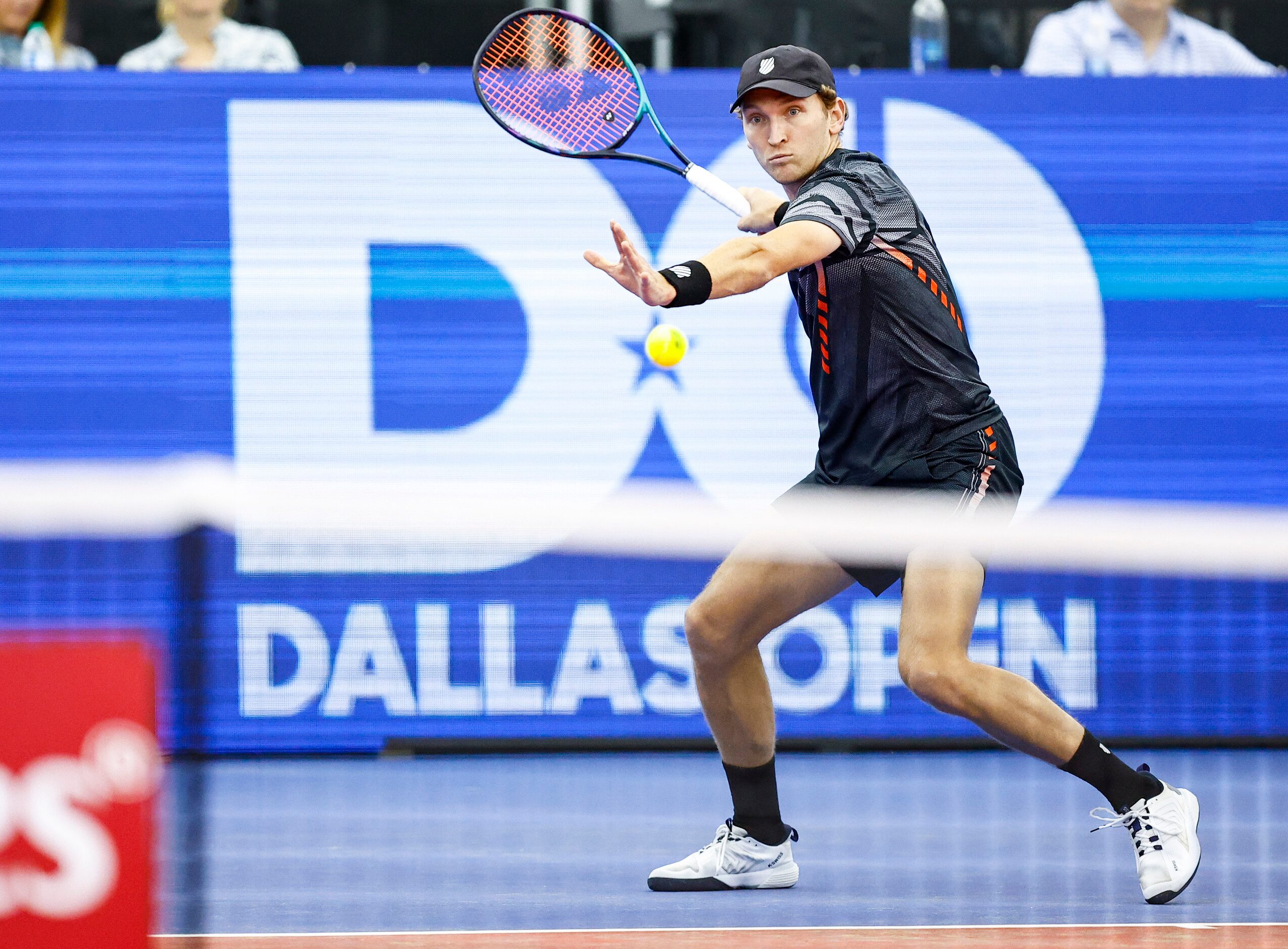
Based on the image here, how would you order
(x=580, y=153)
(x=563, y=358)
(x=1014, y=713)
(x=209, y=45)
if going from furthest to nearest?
(x=209, y=45)
(x=563, y=358)
(x=580, y=153)
(x=1014, y=713)

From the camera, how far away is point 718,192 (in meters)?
4.25

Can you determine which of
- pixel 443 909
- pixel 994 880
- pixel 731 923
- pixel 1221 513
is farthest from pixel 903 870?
pixel 1221 513

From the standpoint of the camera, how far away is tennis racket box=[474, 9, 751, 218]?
4852 millimetres

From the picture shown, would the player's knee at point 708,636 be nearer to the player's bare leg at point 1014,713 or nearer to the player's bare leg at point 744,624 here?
the player's bare leg at point 744,624

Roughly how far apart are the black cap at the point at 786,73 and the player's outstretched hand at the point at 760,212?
0.29 metres

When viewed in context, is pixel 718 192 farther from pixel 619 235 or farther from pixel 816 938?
pixel 816 938

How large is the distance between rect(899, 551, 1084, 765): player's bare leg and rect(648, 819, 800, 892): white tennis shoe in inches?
25.3

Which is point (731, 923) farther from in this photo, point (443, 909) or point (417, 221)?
point (417, 221)

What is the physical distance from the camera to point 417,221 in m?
6.36

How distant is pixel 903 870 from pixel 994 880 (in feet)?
0.81

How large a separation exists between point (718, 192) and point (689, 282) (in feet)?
2.36

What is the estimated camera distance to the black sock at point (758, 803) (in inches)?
173

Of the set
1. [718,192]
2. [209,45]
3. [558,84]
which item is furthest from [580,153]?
[209,45]

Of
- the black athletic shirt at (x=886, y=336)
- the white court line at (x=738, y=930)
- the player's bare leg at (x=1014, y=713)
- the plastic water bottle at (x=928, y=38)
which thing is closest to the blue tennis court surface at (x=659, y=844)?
the white court line at (x=738, y=930)
